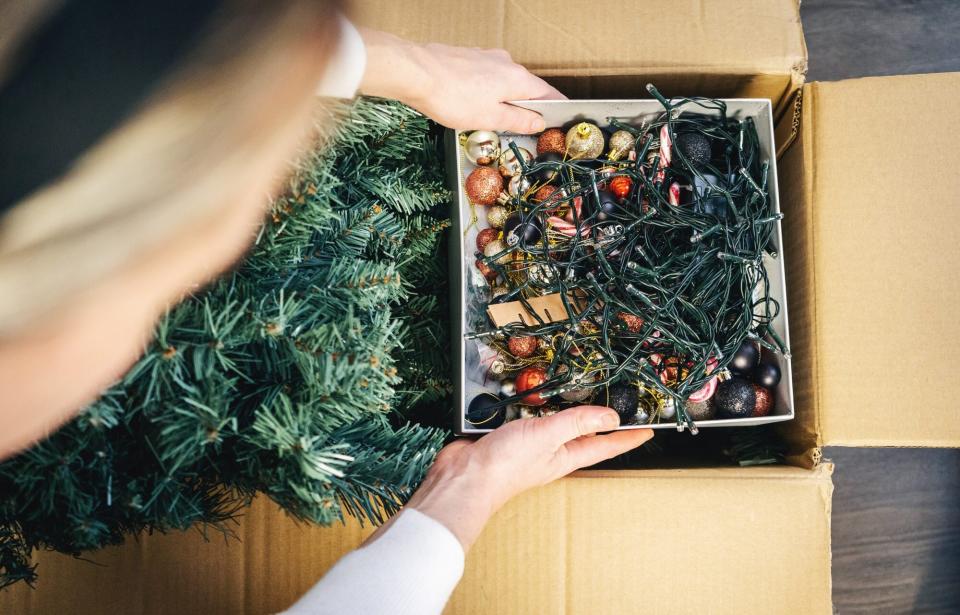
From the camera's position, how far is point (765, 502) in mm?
883

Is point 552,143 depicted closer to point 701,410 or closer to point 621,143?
point 621,143

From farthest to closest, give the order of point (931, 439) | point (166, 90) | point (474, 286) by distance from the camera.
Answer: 1. point (474, 286)
2. point (931, 439)
3. point (166, 90)

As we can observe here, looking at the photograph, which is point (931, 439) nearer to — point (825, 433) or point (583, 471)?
point (825, 433)

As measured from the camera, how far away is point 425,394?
3.27ft

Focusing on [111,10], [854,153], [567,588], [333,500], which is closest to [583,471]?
[567,588]

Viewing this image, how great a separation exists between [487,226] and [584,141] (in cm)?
20

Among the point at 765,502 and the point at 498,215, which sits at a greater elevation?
the point at 498,215

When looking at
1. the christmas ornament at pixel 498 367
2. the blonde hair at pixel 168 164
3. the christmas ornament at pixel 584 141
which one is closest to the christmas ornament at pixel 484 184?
the christmas ornament at pixel 584 141

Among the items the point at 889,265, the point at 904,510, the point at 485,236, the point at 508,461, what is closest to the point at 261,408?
the point at 508,461

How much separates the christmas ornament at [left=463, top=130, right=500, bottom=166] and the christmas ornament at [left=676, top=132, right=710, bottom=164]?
27 cm

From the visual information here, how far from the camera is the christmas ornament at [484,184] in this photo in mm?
947

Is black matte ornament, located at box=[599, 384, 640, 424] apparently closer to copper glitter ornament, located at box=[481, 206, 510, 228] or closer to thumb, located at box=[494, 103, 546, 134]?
copper glitter ornament, located at box=[481, 206, 510, 228]

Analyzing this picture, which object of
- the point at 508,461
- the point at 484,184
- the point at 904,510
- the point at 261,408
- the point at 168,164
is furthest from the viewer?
the point at 904,510

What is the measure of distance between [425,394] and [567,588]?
35 cm
